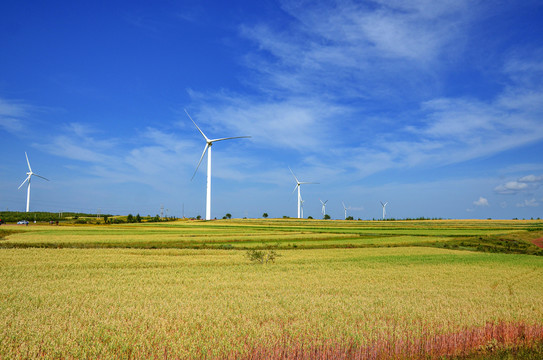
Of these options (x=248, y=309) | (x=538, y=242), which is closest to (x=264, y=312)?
(x=248, y=309)

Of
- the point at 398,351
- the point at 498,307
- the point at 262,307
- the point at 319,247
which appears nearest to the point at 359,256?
the point at 319,247

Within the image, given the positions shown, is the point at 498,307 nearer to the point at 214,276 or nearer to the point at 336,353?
the point at 336,353

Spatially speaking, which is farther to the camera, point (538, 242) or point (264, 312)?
point (538, 242)

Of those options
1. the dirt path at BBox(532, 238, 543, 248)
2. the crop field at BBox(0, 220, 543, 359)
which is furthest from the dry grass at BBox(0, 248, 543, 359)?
the dirt path at BBox(532, 238, 543, 248)

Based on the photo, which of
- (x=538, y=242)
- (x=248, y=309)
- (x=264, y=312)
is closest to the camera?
(x=264, y=312)

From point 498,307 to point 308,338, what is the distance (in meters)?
11.2

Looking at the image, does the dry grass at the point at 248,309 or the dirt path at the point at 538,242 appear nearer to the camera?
the dry grass at the point at 248,309

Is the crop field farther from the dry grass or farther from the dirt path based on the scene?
the dirt path

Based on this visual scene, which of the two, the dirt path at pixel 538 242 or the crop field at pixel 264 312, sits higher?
the crop field at pixel 264 312

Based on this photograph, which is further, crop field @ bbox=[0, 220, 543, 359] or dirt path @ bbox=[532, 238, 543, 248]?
dirt path @ bbox=[532, 238, 543, 248]

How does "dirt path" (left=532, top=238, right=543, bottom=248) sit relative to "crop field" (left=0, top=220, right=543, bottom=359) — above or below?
below

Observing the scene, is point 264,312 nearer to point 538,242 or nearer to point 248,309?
point 248,309

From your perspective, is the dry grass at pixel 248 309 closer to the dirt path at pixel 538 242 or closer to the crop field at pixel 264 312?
the crop field at pixel 264 312

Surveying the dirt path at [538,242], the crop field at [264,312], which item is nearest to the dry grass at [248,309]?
the crop field at [264,312]
